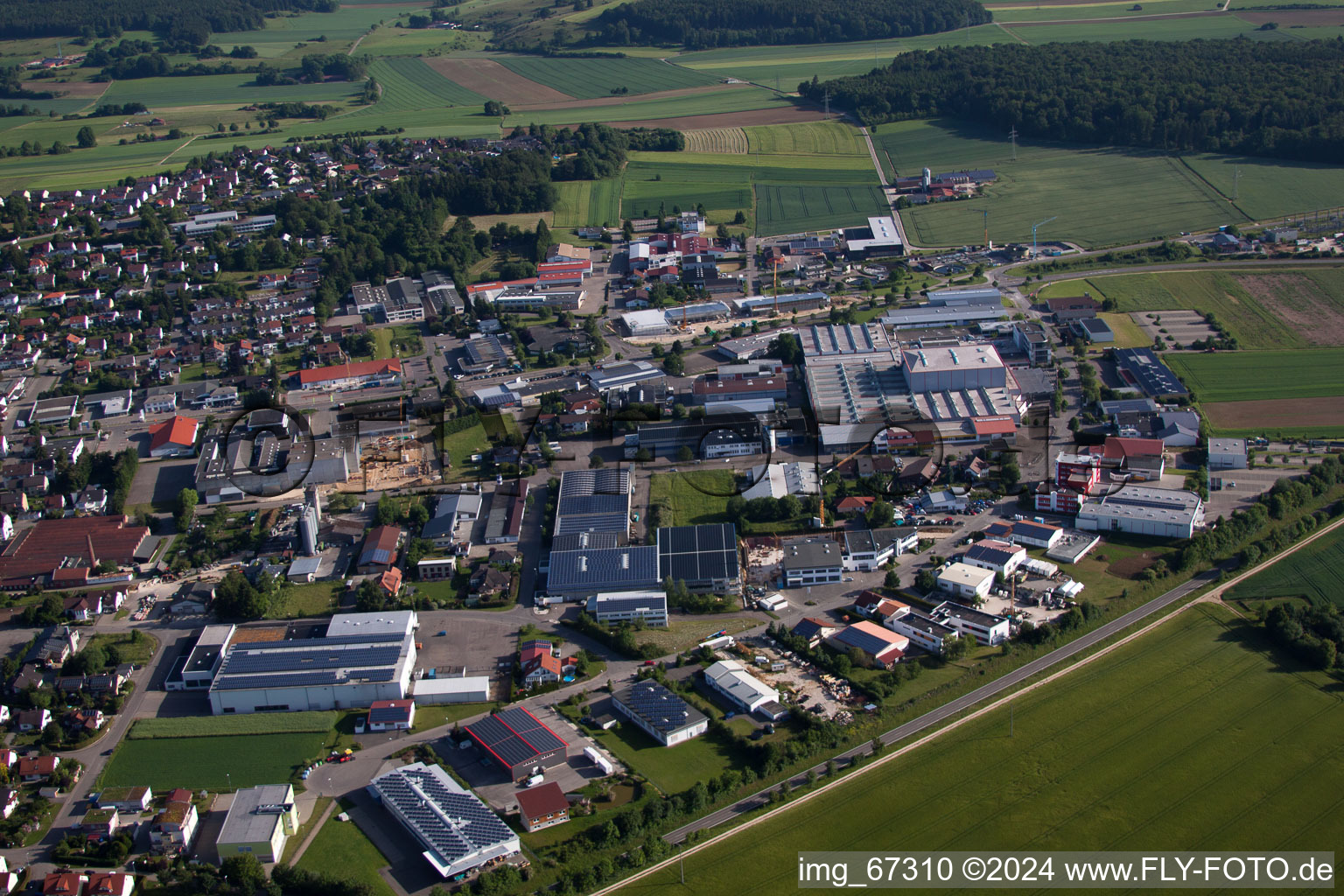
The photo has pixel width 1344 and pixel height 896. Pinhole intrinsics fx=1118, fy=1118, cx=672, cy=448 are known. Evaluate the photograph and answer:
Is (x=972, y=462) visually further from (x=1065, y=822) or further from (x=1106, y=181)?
(x=1106, y=181)

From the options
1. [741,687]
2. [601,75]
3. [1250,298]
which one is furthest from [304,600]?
[601,75]

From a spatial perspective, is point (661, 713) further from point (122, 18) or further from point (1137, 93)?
point (122, 18)

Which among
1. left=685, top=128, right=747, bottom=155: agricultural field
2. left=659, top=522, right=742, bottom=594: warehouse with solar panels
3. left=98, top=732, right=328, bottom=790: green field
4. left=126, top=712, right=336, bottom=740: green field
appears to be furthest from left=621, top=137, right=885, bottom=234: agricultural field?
left=98, top=732, right=328, bottom=790: green field

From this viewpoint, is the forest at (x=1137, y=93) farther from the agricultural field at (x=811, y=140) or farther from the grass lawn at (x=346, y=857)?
the grass lawn at (x=346, y=857)

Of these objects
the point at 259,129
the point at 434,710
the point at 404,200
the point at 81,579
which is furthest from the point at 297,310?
the point at 259,129

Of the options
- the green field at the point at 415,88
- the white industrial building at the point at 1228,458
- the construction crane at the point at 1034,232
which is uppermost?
the green field at the point at 415,88

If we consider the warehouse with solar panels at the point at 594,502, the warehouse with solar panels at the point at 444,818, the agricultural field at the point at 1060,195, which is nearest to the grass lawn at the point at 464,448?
the warehouse with solar panels at the point at 594,502

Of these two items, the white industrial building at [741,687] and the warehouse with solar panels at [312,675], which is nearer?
the white industrial building at [741,687]

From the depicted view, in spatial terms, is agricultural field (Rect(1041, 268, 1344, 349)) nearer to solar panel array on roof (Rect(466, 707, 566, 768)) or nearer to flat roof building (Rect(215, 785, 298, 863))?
solar panel array on roof (Rect(466, 707, 566, 768))
